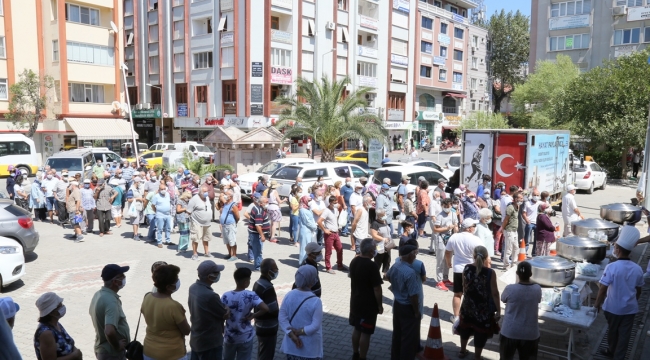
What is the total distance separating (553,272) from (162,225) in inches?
369

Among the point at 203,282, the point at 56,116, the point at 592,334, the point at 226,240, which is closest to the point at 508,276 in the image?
the point at 592,334

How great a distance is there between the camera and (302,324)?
5.16 meters

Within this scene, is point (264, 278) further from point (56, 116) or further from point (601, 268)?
point (56, 116)

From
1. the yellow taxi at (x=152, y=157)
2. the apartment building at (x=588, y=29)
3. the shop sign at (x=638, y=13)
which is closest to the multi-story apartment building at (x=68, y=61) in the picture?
the yellow taxi at (x=152, y=157)

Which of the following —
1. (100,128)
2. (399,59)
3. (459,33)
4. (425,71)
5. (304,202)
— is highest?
(459,33)

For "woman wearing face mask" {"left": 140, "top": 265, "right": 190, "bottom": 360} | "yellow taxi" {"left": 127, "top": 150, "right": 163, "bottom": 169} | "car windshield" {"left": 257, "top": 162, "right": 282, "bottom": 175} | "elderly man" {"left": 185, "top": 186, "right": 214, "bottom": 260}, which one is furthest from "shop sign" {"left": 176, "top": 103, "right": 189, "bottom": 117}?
"woman wearing face mask" {"left": 140, "top": 265, "right": 190, "bottom": 360}

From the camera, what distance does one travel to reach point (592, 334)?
26.3 feet

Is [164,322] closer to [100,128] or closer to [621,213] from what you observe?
[621,213]

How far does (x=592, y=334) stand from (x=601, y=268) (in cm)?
114

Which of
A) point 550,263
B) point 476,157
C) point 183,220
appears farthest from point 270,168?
point 550,263

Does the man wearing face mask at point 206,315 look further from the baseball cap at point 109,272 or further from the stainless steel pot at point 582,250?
the stainless steel pot at point 582,250

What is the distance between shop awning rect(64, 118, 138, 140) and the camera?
36406 millimetres

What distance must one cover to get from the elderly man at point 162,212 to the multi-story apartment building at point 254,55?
88.9ft

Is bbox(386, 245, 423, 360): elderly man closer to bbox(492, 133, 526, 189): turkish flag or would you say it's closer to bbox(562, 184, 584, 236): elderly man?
bbox(562, 184, 584, 236): elderly man
